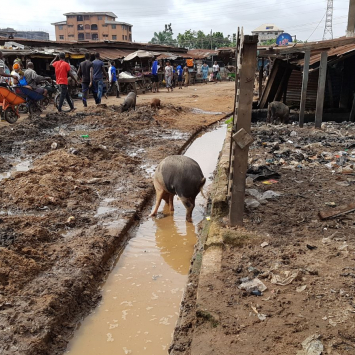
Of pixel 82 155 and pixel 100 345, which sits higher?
pixel 82 155

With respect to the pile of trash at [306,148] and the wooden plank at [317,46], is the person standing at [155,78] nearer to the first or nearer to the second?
the pile of trash at [306,148]

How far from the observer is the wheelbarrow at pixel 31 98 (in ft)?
39.1

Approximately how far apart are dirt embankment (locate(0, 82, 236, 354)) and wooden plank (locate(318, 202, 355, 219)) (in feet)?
8.28

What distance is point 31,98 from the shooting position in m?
12.6

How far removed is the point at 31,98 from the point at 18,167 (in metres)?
5.63

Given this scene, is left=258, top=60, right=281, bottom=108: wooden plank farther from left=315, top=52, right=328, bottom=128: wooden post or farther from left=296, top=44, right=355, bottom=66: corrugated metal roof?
left=315, top=52, right=328, bottom=128: wooden post

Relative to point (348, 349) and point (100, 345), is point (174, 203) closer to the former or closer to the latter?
point (100, 345)

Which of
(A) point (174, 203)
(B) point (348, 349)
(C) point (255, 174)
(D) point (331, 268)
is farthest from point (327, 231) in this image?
(A) point (174, 203)

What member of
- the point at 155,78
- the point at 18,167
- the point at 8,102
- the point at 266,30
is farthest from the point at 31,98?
the point at 266,30

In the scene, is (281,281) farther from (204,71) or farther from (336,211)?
(204,71)

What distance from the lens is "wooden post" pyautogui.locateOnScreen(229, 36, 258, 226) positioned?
12.9 ft

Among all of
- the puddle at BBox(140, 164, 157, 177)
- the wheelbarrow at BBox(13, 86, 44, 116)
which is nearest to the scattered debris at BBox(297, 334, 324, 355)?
the puddle at BBox(140, 164, 157, 177)

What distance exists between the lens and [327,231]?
13.6 feet

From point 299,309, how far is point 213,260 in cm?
100
